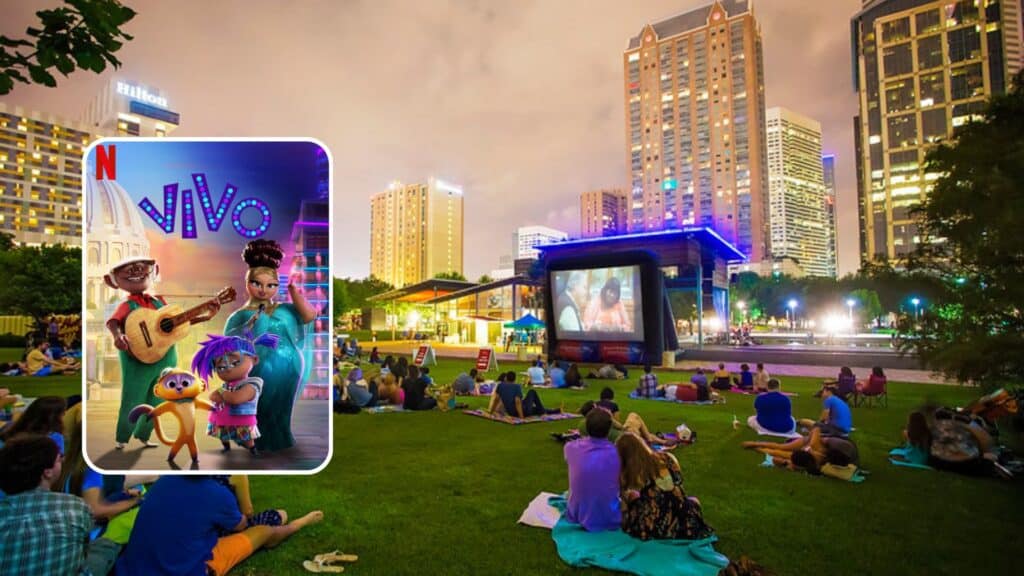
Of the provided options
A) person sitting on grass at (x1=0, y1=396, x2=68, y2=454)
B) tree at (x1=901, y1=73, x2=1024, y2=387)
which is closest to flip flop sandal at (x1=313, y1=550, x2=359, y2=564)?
person sitting on grass at (x1=0, y1=396, x2=68, y2=454)

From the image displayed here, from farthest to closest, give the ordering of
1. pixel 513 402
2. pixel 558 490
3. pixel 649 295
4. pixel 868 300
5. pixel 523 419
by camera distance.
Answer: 1. pixel 868 300
2. pixel 649 295
3. pixel 513 402
4. pixel 523 419
5. pixel 558 490

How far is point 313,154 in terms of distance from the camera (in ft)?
4.99

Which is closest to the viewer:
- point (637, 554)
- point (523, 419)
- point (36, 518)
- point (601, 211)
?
point (36, 518)

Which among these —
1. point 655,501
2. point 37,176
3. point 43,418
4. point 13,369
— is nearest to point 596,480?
point 655,501

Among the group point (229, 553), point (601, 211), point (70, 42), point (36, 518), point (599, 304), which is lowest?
point (229, 553)

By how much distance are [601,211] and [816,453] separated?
180569 millimetres

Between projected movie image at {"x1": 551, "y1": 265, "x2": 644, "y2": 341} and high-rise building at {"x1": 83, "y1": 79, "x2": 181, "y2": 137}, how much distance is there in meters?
103

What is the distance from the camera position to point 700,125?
109 m

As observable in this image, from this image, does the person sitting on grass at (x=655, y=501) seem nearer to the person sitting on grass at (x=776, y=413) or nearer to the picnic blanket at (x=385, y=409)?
the person sitting on grass at (x=776, y=413)

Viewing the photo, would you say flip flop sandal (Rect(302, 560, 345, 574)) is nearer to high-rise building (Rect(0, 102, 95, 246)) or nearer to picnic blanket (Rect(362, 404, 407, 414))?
picnic blanket (Rect(362, 404, 407, 414))

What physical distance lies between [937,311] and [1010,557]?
4.26 metres

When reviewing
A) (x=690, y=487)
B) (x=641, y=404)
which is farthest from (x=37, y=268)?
(x=690, y=487)

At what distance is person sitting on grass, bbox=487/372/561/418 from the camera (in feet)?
34.6

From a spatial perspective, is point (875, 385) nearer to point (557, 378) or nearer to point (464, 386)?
point (557, 378)
